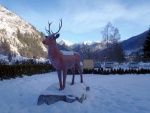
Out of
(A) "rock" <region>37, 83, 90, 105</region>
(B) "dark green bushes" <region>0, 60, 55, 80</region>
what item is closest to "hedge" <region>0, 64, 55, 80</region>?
(B) "dark green bushes" <region>0, 60, 55, 80</region>

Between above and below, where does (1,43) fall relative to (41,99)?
above

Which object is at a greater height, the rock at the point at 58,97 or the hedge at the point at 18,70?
the hedge at the point at 18,70

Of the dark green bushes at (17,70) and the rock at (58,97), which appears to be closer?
the rock at (58,97)

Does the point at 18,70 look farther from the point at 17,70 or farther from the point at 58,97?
the point at 58,97

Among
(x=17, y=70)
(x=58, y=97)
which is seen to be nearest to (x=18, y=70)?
(x=17, y=70)

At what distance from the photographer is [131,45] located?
198 m

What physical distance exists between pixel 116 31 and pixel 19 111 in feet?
135

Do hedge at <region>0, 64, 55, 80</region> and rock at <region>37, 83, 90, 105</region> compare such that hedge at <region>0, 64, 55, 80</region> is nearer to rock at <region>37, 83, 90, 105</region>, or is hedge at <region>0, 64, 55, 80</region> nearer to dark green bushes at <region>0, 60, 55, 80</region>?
dark green bushes at <region>0, 60, 55, 80</region>

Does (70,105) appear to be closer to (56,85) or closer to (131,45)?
(56,85)

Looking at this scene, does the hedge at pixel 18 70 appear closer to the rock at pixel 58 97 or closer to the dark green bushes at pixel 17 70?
the dark green bushes at pixel 17 70

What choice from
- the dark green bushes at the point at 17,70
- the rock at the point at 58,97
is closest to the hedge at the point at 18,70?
the dark green bushes at the point at 17,70

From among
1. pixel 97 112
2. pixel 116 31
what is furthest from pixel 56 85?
pixel 116 31

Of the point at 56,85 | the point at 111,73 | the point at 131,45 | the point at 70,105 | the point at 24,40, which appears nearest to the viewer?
the point at 70,105

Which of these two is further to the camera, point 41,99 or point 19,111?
point 41,99
